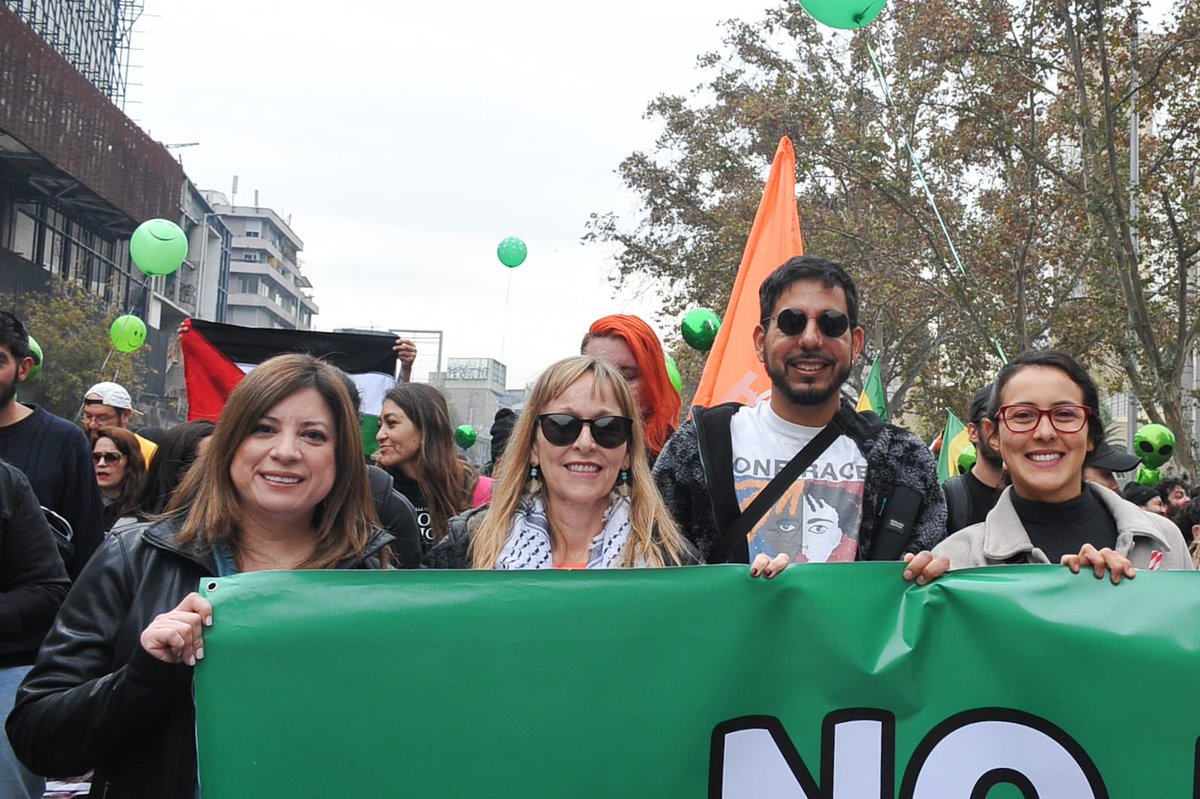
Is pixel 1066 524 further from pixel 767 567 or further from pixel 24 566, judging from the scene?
pixel 24 566

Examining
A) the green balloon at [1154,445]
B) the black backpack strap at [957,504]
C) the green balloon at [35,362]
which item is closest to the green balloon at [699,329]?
the green balloon at [35,362]

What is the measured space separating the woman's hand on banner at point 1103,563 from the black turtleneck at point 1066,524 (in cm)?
32

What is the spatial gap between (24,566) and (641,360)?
1.97 m

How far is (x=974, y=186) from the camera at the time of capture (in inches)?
794

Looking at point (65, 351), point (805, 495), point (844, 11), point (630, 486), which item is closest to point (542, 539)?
point (630, 486)

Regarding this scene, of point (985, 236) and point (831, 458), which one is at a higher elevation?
point (985, 236)

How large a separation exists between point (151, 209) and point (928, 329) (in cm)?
4299

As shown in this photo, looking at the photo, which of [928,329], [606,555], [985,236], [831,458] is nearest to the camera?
[606,555]

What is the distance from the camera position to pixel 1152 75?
41.8 ft

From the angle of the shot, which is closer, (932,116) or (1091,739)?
(1091,739)

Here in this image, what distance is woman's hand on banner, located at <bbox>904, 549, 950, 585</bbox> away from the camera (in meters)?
2.69

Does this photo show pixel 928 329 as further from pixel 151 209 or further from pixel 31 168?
pixel 151 209

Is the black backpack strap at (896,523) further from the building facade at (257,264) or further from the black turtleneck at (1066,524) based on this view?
the building facade at (257,264)

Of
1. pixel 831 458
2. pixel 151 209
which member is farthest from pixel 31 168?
pixel 831 458
